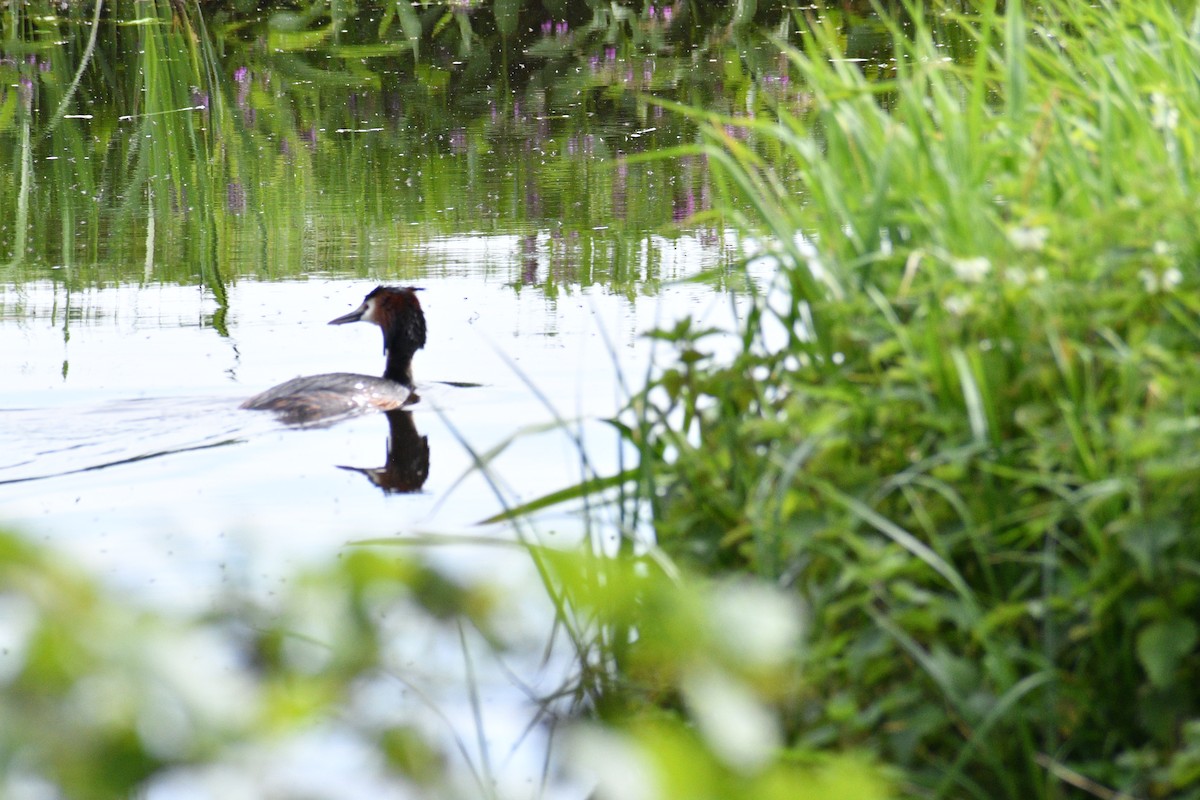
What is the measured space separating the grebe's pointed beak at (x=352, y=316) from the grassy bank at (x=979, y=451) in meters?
3.47

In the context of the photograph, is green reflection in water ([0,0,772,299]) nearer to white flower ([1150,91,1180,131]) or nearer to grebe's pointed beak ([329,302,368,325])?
grebe's pointed beak ([329,302,368,325])

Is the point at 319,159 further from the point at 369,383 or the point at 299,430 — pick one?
the point at 299,430

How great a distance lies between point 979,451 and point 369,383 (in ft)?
13.0

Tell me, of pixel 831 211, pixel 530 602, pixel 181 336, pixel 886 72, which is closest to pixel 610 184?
pixel 181 336

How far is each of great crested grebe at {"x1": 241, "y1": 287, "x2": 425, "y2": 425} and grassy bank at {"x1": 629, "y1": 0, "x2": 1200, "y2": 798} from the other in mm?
2721

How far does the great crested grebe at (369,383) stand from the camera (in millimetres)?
6066

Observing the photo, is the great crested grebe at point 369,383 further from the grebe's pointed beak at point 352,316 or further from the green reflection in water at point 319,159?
the green reflection in water at point 319,159

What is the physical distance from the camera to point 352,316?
7.02m

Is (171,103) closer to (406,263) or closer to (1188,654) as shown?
(406,263)

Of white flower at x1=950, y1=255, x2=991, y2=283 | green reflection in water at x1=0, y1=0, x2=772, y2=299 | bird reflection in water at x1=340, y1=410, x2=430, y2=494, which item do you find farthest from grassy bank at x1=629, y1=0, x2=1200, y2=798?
green reflection in water at x1=0, y1=0, x2=772, y2=299

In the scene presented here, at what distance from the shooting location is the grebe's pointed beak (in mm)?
6898

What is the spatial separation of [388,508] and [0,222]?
193 inches

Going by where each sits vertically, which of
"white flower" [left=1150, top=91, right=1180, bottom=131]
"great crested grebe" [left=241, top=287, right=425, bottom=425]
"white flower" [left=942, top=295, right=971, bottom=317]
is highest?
"white flower" [left=1150, top=91, right=1180, bottom=131]

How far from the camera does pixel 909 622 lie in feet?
8.82
